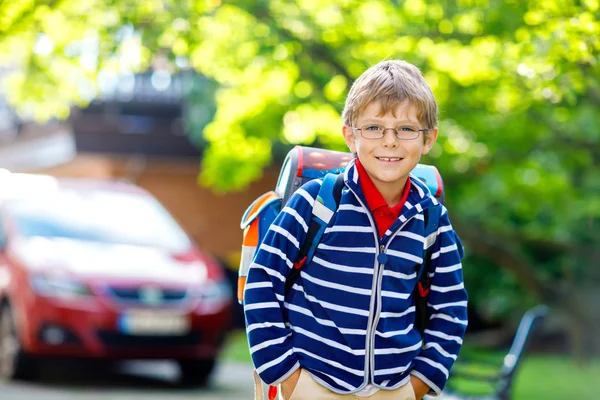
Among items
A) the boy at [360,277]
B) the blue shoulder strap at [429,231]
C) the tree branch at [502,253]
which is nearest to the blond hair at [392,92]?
the boy at [360,277]

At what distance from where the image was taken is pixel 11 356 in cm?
926

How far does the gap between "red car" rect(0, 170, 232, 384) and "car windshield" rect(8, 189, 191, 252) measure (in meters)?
0.01

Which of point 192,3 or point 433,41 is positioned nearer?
point 433,41

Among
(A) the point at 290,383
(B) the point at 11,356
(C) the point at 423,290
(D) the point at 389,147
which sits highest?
(D) the point at 389,147

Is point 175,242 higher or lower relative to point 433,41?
lower

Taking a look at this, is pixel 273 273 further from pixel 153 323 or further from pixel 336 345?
pixel 153 323

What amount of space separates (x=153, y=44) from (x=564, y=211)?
5.41 meters

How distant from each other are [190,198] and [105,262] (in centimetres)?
1101

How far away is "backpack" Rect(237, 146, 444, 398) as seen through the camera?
3111 mm

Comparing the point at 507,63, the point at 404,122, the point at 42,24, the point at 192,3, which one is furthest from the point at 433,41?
the point at 404,122

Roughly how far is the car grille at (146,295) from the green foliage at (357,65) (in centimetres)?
208

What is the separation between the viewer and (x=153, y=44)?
9.37m

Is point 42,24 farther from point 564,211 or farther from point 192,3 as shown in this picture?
point 564,211

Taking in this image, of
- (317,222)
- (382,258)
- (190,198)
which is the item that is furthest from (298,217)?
(190,198)
